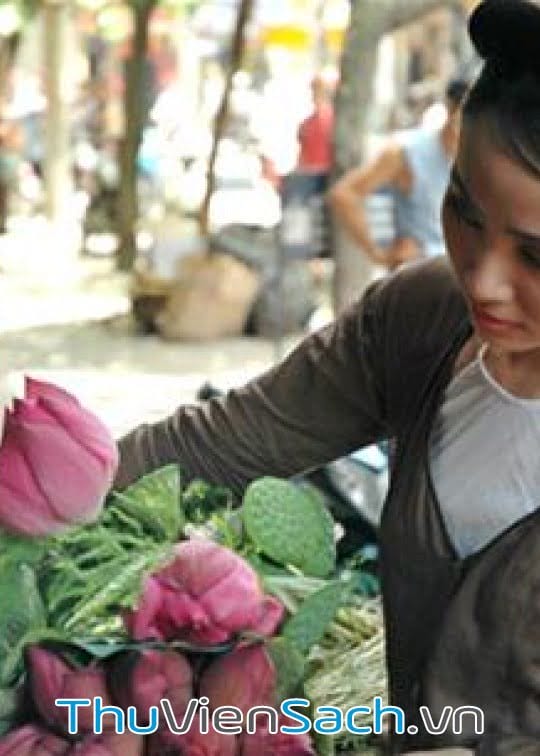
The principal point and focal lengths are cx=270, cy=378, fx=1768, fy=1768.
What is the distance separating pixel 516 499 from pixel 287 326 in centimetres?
960

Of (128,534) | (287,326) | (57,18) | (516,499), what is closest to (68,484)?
(128,534)

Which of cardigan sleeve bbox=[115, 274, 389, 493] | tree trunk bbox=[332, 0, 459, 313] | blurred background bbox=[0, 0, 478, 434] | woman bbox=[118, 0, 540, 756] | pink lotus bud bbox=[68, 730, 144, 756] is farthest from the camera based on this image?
blurred background bbox=[0, 0, 478, 434]

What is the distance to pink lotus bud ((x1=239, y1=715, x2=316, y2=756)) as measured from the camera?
1.29 meters

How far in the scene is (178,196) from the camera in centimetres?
1938

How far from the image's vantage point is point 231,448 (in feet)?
5.78

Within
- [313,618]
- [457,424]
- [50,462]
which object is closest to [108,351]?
[457,424]

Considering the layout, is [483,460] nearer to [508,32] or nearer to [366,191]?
[508,32]

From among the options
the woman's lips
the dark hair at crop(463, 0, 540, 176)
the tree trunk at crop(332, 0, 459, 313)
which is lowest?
the tree trunk at crop(332, 0, 459, 313)

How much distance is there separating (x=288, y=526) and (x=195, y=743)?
33cm

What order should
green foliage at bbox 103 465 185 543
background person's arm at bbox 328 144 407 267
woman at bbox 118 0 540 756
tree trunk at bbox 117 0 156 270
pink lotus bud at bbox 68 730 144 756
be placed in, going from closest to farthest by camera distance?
pink lotus bud at bbox 68 730 144 756 < woman at bbox 118 0 540 756 < green foliage at bbox 103 465 185 543 < background person's arm at bbox 328 144 407 267 < tree trunk at bbox 117 0 156 270

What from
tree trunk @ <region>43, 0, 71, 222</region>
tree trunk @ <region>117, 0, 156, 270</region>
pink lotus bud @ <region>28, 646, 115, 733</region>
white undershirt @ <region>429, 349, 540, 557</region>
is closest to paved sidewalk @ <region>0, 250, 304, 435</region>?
tree trunk @ <region>117, 0, 156, 270</region>

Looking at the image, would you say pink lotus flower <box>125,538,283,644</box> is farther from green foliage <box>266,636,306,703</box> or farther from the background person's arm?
the background person's arm

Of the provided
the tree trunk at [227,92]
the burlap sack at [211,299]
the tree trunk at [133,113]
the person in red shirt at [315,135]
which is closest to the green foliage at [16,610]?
the person in red shirt at [315,135]

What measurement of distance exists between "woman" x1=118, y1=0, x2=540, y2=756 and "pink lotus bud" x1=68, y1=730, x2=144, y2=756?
294 mm
